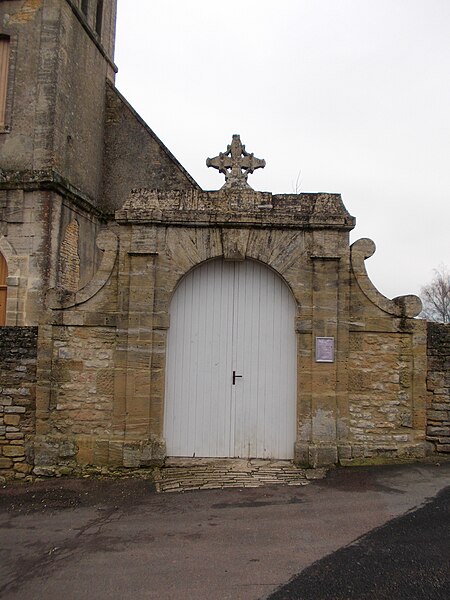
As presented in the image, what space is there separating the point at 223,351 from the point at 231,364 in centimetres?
22

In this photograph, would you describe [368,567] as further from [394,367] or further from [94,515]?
[394,367]

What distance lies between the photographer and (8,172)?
11750 millimetres

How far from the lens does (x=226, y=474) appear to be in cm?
657

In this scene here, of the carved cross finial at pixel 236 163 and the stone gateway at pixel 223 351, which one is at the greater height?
the carved cross finial at pixel 236 163

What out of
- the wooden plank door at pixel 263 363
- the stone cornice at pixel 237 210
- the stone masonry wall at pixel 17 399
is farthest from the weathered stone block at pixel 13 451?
the stone cornice at pixel 237 210

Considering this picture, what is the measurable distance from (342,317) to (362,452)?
6.25 ft

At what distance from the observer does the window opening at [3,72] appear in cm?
1220

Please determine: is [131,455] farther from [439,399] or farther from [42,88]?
[42,88]

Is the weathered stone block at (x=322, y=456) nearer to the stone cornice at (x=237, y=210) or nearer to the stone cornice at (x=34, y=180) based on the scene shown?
the stone cornice at (x=237, y=210)

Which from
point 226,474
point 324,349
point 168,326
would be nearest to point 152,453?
point 226,474

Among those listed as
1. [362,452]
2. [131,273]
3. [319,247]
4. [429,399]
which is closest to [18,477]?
[131,273]

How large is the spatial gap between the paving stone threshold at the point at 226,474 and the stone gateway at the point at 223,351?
0.56 feet

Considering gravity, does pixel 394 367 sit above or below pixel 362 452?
above

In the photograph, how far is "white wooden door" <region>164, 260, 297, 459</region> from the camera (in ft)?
23.2
